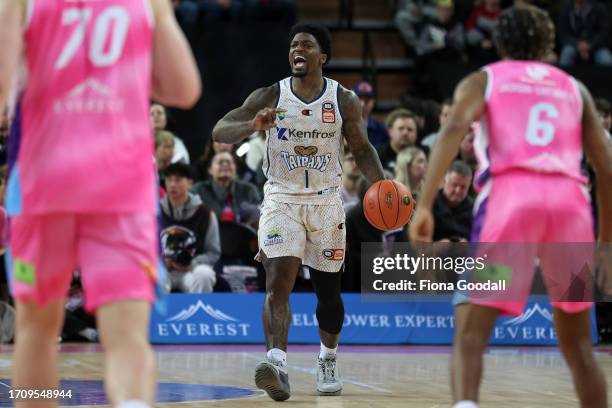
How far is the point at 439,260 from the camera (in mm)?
12352

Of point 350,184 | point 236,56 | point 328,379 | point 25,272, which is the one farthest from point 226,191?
point 25,272

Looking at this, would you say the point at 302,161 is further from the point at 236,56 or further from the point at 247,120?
the point at 236,56

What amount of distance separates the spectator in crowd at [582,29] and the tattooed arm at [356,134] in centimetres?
898

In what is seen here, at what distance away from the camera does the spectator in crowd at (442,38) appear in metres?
16.9

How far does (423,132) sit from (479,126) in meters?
9.61

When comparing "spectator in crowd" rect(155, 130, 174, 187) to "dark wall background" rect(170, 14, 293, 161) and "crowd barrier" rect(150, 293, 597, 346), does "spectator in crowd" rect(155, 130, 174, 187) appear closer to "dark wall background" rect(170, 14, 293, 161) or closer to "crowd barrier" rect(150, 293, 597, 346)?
"crowd barrier" rect(150, 293, 597, 346)

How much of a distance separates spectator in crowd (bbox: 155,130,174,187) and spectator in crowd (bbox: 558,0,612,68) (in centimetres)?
639

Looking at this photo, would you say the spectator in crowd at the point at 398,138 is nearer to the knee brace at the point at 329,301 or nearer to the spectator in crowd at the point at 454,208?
the spectator in crowd at the point at 454,208

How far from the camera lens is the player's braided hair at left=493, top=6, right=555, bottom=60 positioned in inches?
202

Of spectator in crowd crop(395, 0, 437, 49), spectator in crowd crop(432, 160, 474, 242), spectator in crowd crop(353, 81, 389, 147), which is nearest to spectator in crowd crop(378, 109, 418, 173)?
spectator in crowd crop(353, 81, 389, 147)

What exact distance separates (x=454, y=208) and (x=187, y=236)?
9.31 ft

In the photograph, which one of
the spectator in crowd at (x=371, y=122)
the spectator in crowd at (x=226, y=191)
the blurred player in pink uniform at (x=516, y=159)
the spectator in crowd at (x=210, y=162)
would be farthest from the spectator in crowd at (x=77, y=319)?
the blurred player in pink uniform at (x=516, y=159)

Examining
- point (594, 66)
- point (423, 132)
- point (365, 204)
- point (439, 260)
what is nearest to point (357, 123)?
point (365, 204)

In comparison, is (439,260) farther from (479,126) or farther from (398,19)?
(479,126)
